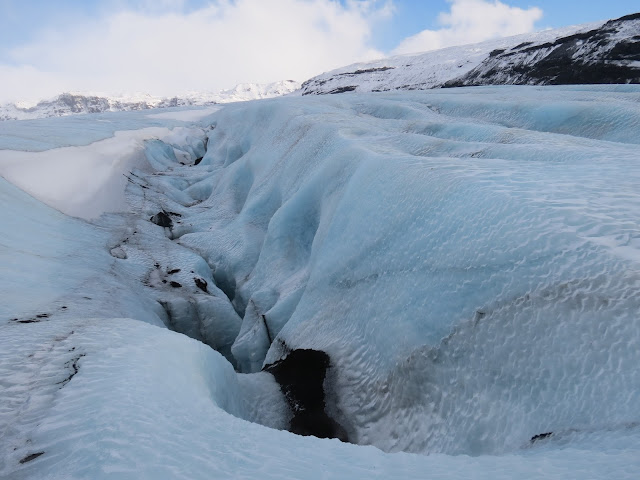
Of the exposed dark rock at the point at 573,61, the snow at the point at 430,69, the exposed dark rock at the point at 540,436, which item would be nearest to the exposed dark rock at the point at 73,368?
the exposed dark rock at the point at 540,436

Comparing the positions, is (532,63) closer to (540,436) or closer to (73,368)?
(540,436)

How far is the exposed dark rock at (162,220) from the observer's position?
665 centimetres

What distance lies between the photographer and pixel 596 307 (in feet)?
5.27

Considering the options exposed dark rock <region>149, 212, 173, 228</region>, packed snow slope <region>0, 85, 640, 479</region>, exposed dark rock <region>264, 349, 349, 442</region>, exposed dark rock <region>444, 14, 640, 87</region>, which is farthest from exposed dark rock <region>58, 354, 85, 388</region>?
exposed dark rock <region>444, 14, 640, 87</region>

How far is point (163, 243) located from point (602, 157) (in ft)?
16.9

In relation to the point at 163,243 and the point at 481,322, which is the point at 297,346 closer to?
the point at 481,322

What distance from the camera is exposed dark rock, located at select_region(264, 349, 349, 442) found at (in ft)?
8.26

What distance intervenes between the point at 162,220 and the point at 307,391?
4.89m

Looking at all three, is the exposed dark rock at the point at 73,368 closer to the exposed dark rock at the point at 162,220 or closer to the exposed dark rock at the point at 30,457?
the exposed dark rock at the point at 30,457

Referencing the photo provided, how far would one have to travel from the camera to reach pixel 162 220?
6758 millimetres

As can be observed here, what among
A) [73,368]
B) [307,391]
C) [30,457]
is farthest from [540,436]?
[73,368]

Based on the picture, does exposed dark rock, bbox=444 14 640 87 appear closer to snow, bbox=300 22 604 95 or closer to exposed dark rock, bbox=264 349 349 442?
snow, bbox=300 22 604 95

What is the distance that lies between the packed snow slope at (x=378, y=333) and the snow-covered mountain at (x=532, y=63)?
78.8 feet

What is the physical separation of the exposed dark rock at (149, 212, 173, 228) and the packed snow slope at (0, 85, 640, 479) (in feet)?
6.54
